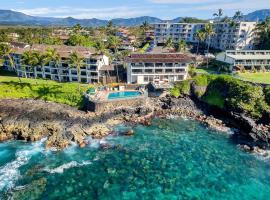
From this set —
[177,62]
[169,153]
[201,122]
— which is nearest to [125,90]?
[177,62]

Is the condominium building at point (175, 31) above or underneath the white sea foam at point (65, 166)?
above

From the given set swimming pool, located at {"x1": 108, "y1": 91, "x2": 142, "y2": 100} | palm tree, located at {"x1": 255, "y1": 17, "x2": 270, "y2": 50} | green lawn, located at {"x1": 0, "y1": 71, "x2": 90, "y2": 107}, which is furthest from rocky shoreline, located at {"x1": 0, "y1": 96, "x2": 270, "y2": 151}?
palm tree, located at {"x1": 255, "y1": 17, "x2": 270, "y2": 50}

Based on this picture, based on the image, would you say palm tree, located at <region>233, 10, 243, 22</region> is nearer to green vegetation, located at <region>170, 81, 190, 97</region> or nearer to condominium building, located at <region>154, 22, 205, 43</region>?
condominium building, located at <region>154, 22, 205, 43</region>

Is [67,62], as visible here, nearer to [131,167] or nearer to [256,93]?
[131,167]

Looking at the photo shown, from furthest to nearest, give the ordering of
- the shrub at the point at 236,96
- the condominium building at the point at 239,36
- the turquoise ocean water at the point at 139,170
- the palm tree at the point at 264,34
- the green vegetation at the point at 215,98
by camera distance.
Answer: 1. the condominium building at the point at 239,36
2. the palm tree at the point at 264,34
3. the green vegetation at the point at 215,98
4. the shrub at the point at 236,96
5. the turquoise ocean water at the point at 139,170

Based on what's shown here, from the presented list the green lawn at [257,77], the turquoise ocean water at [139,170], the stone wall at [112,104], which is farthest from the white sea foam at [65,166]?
the green lawn at [257,77]

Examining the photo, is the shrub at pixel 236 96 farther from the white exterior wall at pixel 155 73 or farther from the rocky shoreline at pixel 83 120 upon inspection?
the white exterior wall at pixel 155 73

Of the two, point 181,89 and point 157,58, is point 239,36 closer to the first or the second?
point 157,58
